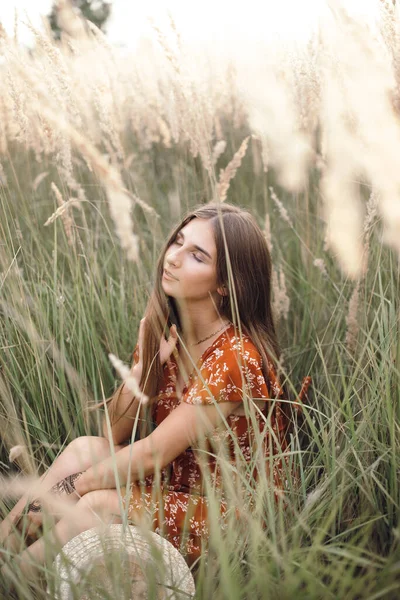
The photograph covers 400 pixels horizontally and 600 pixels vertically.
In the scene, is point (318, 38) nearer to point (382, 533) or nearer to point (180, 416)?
point (180, 416)

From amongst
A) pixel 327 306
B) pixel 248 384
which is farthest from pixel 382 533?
pixel 327 306

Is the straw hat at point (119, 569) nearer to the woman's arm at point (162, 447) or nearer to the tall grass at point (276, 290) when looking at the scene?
the tall grass at point (276, 290)

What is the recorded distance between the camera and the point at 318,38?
231 cm

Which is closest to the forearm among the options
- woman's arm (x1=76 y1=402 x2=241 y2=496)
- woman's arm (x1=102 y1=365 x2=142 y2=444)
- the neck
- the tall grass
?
woman's arm (x1=76 y1=402 x2=241 y2=496)

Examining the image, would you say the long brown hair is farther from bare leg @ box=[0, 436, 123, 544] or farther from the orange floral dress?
bare leg @ box=[0, 436, 123, 544]

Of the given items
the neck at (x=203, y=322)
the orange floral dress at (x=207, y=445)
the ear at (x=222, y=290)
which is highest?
the ear at (x=222, y=290)

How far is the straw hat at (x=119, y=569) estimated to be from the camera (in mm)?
1069

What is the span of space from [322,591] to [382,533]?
0.31m

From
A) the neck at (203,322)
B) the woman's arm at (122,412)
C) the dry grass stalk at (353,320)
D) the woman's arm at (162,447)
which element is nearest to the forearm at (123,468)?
the woman's arm at (162,447)

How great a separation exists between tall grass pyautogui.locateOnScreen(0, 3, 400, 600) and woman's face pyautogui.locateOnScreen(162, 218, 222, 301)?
6.4 inches

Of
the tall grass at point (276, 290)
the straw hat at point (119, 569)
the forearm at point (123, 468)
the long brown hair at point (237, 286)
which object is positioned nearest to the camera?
the straw hat at point (119, 569)

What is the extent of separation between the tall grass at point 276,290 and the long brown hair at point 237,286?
5.4 inches

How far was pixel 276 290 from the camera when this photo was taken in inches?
80.4

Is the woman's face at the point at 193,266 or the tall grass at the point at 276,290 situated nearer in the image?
the tall grass at the point at 276,290
